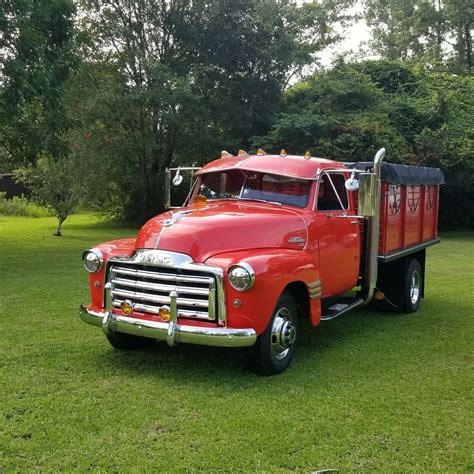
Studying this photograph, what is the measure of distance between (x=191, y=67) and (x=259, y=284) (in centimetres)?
1906

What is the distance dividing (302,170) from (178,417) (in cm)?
312

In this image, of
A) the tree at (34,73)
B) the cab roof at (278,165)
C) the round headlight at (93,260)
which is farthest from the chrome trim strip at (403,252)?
the tree at (34,73)

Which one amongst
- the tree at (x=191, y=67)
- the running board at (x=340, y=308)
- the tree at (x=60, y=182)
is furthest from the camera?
the tree at (x=191, y=67)

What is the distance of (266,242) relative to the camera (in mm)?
5441

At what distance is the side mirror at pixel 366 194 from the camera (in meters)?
5.71

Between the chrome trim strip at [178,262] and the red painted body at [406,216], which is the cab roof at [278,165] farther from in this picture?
the chrome trim strip at [178,262]

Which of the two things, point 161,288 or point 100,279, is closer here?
point 161,288

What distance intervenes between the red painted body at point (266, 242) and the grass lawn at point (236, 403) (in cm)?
61

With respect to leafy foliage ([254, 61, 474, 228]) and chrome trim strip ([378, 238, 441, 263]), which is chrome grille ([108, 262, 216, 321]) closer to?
chrome trim strip ([378, 238, 441, 263])

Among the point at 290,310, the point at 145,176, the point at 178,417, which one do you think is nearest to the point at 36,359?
the point at 178,417

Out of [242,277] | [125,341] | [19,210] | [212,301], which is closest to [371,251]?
[242,277]

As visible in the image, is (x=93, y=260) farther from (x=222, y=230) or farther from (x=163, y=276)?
(x=222, y=230)

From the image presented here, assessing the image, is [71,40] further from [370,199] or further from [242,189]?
[370,199]

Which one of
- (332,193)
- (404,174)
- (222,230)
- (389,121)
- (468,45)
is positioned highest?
(468,45)
